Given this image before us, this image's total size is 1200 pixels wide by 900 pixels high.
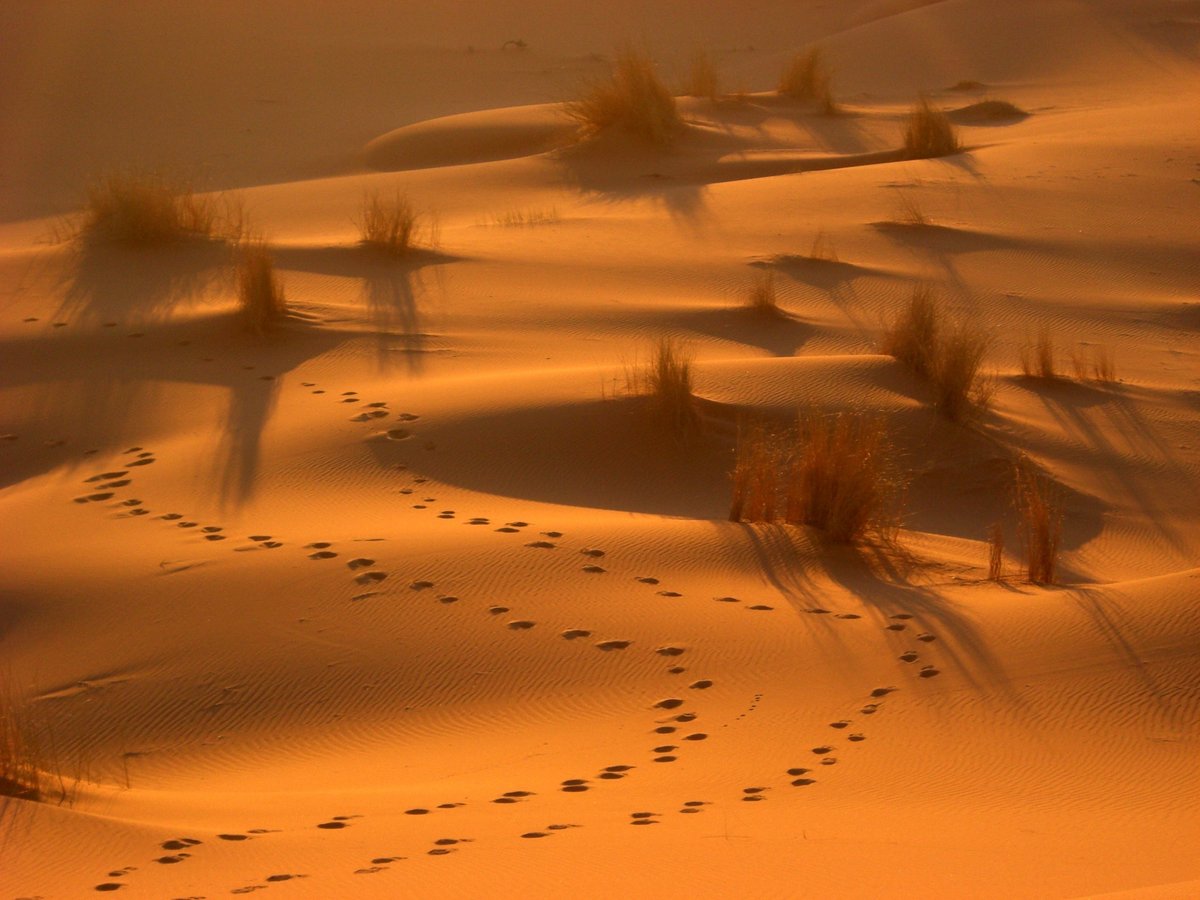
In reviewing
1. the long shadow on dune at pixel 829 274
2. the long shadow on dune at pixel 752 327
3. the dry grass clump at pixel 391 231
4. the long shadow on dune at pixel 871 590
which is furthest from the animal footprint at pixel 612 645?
the dry grass clump at pixel 391 231

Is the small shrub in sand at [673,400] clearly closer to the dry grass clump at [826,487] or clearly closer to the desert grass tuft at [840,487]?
the dry grass clump at [826,487]

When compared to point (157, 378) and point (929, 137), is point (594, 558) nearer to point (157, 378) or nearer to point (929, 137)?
point (157, 378)

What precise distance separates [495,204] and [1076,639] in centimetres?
1087

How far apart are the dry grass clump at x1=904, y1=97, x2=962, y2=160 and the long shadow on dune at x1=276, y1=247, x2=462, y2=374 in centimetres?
778

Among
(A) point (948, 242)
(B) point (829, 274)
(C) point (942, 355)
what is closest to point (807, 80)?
(A) point (948, 242)

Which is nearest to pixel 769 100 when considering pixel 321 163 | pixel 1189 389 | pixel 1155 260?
pixel 321 163

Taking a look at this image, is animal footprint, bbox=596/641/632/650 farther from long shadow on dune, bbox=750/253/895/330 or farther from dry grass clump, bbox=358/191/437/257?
dry grass clump, bbox=358/191/437/257

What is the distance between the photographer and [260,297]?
9.71m

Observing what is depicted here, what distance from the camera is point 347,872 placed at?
3834 millimetres

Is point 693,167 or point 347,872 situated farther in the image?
point 693,167

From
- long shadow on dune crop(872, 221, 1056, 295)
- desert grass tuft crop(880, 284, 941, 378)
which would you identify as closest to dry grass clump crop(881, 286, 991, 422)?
desert grass tuft crop(880, 284, 941, 378)

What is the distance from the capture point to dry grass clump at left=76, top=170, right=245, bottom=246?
11656 millimetres

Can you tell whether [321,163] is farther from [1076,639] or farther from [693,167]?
[1076,639]

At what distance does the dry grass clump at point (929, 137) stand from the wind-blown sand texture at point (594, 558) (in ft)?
3.14
